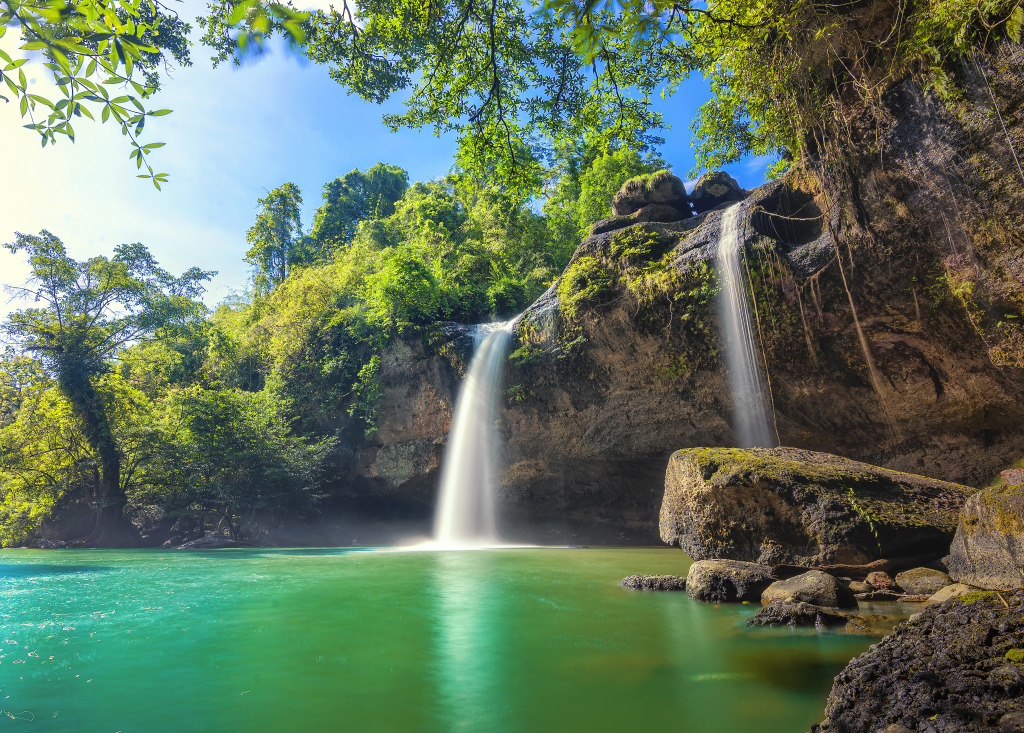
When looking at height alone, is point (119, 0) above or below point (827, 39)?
below

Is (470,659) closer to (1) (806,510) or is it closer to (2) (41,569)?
(1) (806,510)

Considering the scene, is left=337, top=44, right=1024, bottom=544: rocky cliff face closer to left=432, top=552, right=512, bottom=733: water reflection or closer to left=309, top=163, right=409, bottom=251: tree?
left=432, top=552, right=512, bottom=733: water reflection

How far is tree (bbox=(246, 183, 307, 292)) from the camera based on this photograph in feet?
111

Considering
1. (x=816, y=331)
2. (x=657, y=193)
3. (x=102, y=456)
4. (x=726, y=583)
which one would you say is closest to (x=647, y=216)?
(x=657, y=193)

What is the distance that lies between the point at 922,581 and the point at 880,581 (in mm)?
346

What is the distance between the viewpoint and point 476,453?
50.8 ft

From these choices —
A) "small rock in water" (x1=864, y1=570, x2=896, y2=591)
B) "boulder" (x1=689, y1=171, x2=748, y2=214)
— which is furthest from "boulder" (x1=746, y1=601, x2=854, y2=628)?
"boulder" (x1=689, y1=171, x2=748, y2=214)

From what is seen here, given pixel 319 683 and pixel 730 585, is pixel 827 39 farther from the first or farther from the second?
pixel 319 683

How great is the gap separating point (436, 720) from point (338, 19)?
6001 mm

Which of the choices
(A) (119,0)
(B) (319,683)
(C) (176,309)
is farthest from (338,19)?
(C) (176,309)

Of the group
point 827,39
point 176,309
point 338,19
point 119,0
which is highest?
point 176,309

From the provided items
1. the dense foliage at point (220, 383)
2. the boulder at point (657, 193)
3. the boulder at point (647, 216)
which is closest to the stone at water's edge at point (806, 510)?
the boulder at point (647, 216)

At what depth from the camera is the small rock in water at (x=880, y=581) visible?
503 centimetres

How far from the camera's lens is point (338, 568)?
858 centimetres
